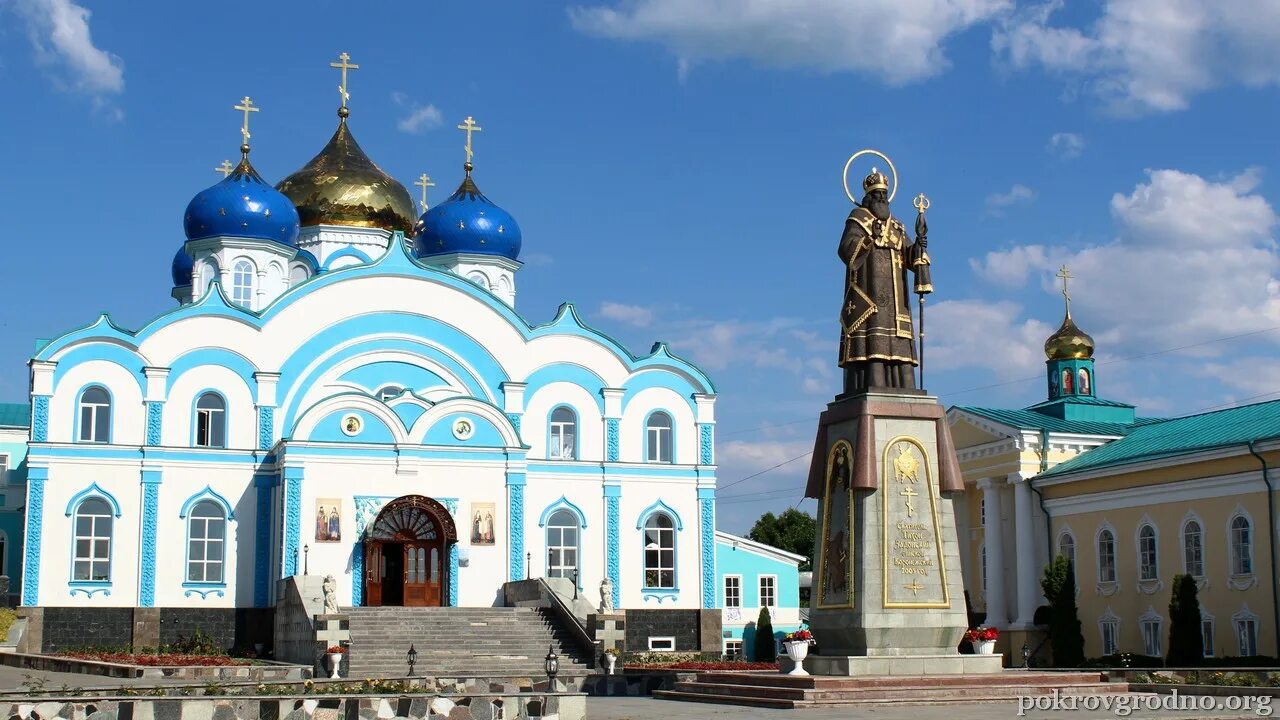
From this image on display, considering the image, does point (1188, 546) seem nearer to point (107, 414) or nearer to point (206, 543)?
point (206, 543)

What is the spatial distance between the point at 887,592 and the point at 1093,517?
17.6 m

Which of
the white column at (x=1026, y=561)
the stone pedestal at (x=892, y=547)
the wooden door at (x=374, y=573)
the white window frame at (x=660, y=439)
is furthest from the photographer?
the white column at (x=1026, y=561)

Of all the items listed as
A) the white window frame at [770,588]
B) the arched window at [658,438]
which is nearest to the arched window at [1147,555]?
the white window frame at [770,588]

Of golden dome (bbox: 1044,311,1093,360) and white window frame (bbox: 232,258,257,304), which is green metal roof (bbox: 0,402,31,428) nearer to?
white window frame (bbox: 232,258,257,304)

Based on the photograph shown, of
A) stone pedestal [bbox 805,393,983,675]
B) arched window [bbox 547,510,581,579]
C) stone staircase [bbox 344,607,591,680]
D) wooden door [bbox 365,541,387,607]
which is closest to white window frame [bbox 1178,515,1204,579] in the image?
stone staircase [bbox 344,607,591,680]

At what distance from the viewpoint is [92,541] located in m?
31.0

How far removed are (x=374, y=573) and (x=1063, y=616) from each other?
1523cm

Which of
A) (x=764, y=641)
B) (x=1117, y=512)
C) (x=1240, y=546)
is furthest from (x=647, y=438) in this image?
(x=1240, y=546)

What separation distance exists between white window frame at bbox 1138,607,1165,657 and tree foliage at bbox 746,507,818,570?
111ft

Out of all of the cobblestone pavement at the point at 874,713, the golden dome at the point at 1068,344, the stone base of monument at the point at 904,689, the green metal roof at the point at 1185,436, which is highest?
the golden dome at the point at 1068,344

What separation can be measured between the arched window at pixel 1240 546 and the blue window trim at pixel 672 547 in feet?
38.9

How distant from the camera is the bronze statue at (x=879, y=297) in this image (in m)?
19.5

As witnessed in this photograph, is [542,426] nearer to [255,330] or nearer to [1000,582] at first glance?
[255,330]

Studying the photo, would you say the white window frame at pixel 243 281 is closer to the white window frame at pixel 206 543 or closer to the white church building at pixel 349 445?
the white church building at pixel 349 445
